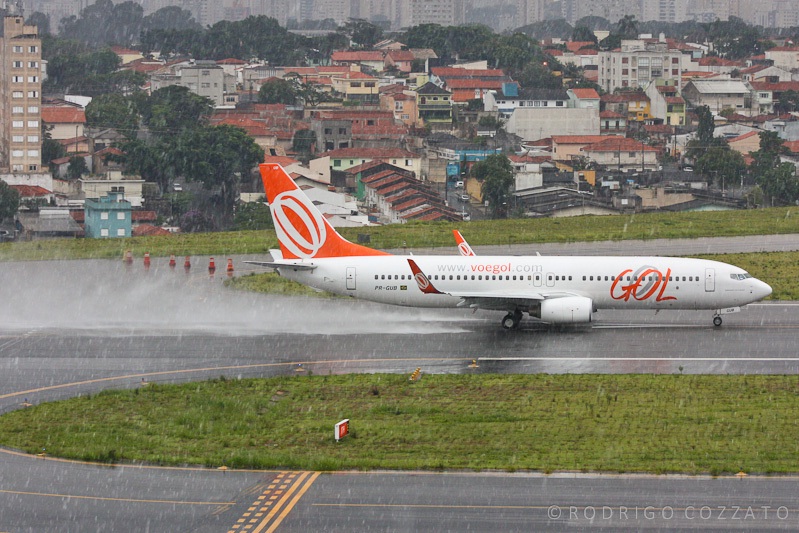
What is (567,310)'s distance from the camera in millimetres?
51125

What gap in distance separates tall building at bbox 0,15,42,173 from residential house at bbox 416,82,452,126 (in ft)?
204

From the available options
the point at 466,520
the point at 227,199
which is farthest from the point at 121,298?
the point at 227,199

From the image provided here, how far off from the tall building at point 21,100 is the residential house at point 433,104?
62.1 m

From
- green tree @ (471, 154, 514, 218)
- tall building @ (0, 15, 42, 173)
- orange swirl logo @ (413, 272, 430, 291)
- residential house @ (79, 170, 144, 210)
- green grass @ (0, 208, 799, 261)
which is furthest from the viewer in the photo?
tall building @ (0, 15, 42, 173)

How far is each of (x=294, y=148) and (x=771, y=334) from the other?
380 ft

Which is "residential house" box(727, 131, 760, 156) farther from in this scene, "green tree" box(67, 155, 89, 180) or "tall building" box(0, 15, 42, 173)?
"tall building" box(0, 15, 42, 173)

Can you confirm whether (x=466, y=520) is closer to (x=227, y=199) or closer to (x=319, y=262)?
(x=319, y=262)

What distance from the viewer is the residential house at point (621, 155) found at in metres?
146

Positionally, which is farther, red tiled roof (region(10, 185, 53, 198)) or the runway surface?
red tiled roof (region(10, 185, 53, 198))

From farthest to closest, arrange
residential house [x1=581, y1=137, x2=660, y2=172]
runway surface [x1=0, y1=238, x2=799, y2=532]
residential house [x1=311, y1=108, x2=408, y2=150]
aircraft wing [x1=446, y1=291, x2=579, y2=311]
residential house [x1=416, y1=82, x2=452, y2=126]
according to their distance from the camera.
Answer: residential house [x1=416, y1=82, x2=452, y2=126], residential house [x1=311, y1=108, x2=408, y2=150], residential house [x1=581, y1=137, x2=660, y2=172], aircraft wing [x1=446, y1=291, x2=579, y2=311], runway surface [x1=0, y1=238, x2=799, y2=532]

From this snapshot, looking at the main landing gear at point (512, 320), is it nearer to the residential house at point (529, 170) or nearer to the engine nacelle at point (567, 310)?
the engine nacelle at point (567, 310)

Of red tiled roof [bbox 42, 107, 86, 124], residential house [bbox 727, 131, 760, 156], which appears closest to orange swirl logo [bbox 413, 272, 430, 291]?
residential house [bbox 727, 131, 760, 156]

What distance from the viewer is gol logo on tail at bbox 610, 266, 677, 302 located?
5206 cm

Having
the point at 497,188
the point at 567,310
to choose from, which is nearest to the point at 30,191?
the point at 497,188
